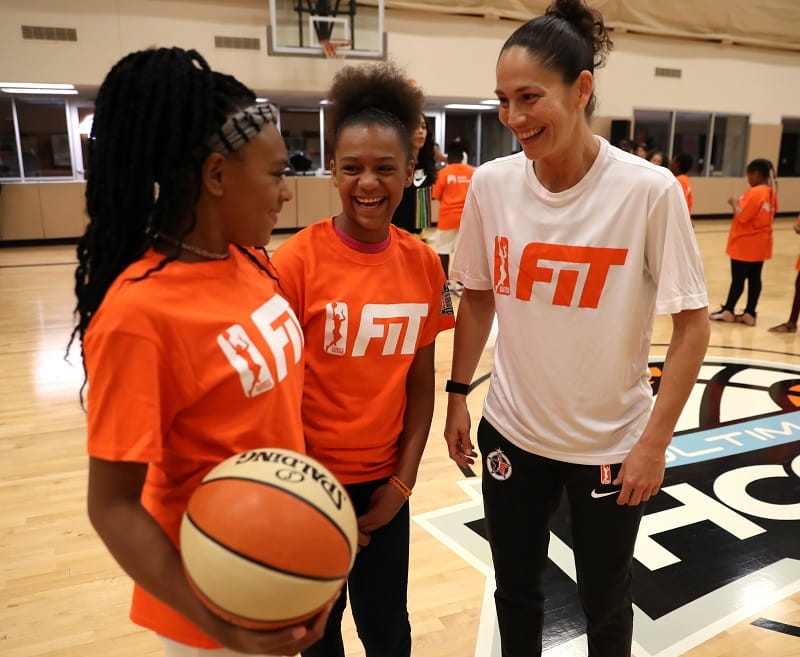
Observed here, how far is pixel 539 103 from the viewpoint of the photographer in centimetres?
133

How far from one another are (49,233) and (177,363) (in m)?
11.1

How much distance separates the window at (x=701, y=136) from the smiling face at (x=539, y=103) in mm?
13431

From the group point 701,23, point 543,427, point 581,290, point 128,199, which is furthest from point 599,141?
point 701,23

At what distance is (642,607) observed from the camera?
2205 mm

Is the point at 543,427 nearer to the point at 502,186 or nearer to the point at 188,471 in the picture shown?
the point at 502,186

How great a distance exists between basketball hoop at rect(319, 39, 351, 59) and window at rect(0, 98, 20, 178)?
16.3 ft

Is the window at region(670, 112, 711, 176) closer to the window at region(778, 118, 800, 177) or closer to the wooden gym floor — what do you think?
the window at region(778, 118, 800, 177)

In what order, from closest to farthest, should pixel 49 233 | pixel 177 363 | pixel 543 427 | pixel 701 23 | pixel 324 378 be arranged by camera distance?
pixel 177 363 < pixel 324 378 < pixel 543 427 < pixel 49 233 < pixel 701 23

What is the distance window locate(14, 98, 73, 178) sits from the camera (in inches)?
406

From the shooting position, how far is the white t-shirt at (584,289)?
1.35 metres

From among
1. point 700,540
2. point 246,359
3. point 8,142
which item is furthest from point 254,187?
point 8,142

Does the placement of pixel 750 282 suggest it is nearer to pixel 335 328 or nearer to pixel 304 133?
pixel 335 328

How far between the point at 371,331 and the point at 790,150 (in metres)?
17.0

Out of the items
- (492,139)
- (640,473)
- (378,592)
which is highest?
(492,139)
